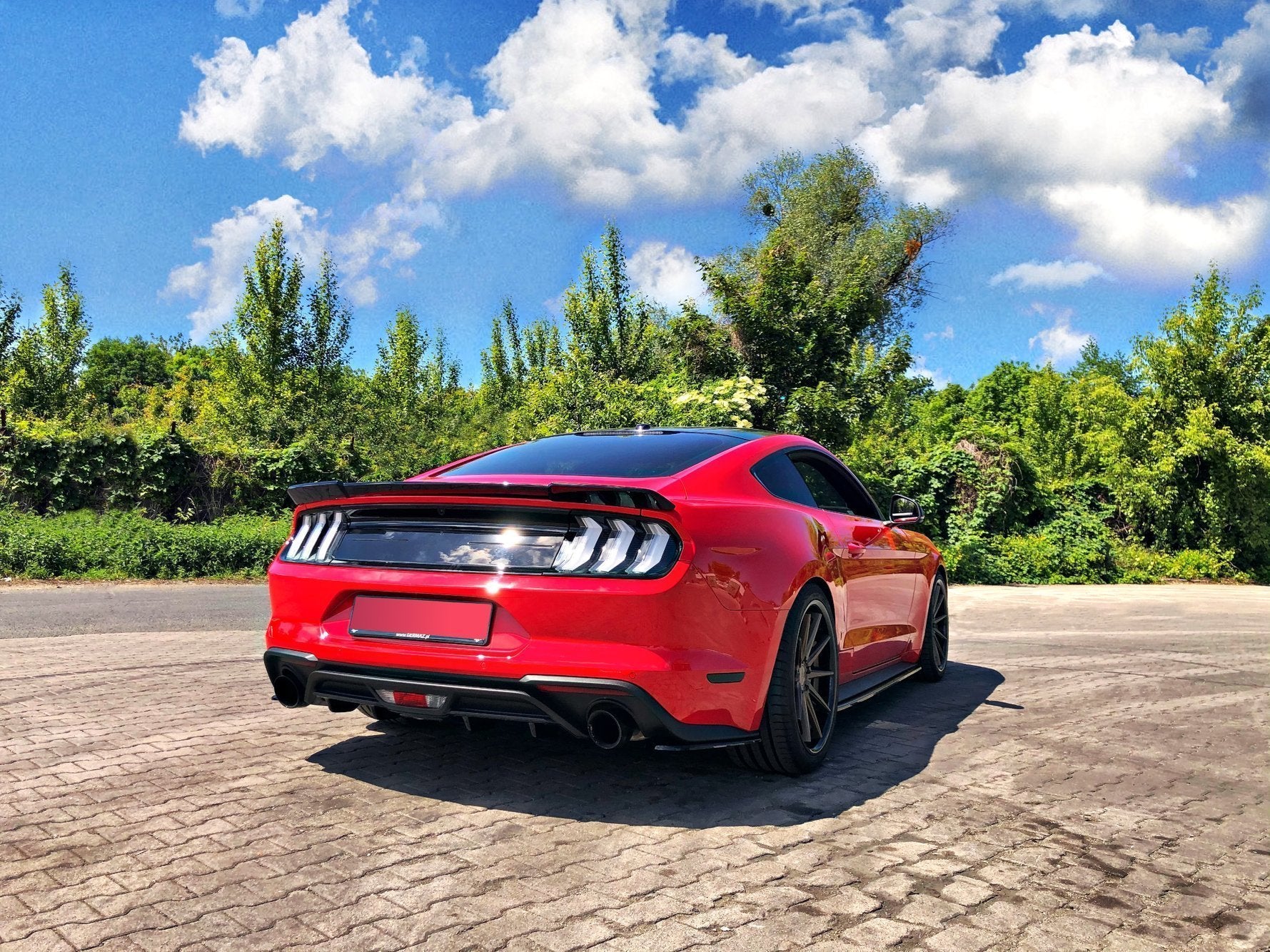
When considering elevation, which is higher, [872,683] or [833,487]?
[833,487]

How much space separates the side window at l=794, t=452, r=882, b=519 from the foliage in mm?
11112

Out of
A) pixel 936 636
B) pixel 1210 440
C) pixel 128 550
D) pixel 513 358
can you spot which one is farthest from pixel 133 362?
pixel 936 636

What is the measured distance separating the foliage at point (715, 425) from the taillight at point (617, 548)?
13348 millimetres

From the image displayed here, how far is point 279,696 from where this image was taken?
4121mm

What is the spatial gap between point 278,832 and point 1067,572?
1919 centimetres

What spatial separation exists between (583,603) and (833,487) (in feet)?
7.93

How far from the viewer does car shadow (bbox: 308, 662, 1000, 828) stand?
377 centimetres

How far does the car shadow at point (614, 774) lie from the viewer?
12.4 feet

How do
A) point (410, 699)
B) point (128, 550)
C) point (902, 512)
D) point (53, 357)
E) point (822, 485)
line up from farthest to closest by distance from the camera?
point (53, 357) → point (128, 550) → point (902, 512) → point (822, 485) → point (410, 699)

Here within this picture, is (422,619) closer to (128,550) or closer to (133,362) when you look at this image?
(128,550)

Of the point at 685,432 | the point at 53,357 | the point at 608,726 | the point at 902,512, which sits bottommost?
the point at 608,726

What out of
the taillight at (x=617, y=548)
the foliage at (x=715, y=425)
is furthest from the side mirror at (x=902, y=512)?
the foliage at (x=715, y=425)

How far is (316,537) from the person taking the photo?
4270 millimetres

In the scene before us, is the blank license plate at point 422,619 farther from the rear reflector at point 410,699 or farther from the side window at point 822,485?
the side window at point 822,485
